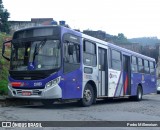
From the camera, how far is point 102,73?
14695mm

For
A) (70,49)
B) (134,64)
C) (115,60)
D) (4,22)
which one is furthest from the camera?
(4,22)

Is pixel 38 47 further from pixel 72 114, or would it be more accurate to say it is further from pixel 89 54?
pixel 72 114

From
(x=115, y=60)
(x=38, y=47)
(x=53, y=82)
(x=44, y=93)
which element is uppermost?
(x=38, y=47)

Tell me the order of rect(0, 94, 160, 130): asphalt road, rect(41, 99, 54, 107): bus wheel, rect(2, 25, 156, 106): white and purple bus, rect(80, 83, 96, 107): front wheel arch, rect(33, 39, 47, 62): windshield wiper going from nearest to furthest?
rect(0, 94, 160, 130): asphalt road
rect(2, 25, 156, 106): white and purple bus
rect(33, 39, 47, 62): windshield wiper
rect(41, 99, 54, 107): bus wheel
rect(80, 83, 96, 107): front wheel arch

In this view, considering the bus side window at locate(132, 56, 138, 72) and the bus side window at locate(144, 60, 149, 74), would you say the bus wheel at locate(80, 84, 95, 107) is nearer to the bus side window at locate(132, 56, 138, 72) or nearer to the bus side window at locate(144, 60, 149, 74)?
the bus side window at locate(132, 56, 138, 72)

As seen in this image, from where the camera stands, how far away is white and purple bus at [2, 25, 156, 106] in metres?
11.4

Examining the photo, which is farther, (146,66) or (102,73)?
(146,66)

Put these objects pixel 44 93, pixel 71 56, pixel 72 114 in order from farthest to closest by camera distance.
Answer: pixel 71 56
pixel 44 93
pixel 72 114

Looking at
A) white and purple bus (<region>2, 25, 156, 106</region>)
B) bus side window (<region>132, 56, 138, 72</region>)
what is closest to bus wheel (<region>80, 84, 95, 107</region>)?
white and purple bus (<region>2, 25, 156, 106</region>)

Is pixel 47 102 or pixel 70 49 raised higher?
pixel 70 49

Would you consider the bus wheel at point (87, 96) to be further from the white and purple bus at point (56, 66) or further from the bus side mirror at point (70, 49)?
the bus side mirror at point (70, 49)

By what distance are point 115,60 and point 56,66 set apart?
5.56 metres

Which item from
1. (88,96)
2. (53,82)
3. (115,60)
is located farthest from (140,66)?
(53,82)

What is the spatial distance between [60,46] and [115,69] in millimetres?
5358
